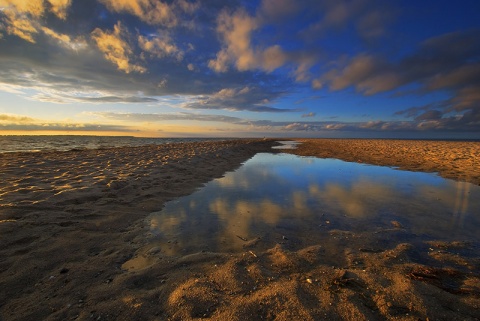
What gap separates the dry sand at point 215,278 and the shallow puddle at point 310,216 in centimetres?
27

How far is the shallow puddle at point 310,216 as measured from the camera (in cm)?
509

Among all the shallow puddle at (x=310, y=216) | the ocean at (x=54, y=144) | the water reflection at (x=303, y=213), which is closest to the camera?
the shallow puddle at (x=310, y=216)

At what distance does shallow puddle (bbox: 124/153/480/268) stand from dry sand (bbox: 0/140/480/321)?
27 centimetres

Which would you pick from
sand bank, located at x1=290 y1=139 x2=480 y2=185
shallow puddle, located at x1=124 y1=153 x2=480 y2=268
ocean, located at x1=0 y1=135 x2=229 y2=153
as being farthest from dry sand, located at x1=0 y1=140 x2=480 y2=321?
ocean, located at x1=0 y1=135 x2=229 y2=153

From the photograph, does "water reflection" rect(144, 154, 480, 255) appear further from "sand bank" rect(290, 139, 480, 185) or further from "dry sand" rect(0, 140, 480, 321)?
"sand bank" rect(290, 139, 480, 185)

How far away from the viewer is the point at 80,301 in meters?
3.09

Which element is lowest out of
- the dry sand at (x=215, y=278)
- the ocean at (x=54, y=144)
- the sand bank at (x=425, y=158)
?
the ocean at (x=54, y=144)

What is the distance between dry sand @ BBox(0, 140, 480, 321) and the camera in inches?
115

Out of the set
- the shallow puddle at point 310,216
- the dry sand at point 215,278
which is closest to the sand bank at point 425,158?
the shallow puddle at point 310,216

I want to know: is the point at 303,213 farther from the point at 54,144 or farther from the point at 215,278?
the point at 54,144

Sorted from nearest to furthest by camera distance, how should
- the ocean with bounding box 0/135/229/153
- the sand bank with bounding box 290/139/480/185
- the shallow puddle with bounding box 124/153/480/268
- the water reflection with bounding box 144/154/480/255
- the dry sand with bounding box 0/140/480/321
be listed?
the dry sand with bounding box 0/140/480/321, the shallow puddle with bounding box 124/153/480/268, the water reflection with bounding box 144/154/480/255, the sand bank with bounding box 290/139/480/185, the ocean with bounding box 0/135/229/153

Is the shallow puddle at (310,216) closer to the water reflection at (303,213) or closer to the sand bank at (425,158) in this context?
the water reflection at (303,213)

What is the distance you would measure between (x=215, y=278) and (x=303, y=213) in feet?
13.1

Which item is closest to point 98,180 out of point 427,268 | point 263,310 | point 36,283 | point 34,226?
point 34,226
